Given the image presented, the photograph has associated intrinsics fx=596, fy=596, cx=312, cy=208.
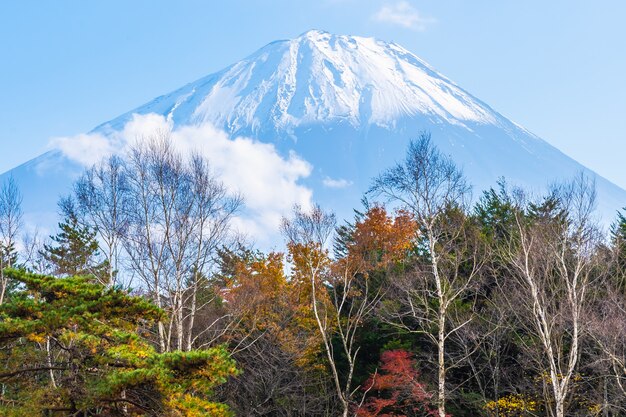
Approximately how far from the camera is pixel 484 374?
18.5 m

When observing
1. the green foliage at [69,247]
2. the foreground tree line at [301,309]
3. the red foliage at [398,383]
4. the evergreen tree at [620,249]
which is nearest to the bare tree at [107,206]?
the foreground tree line at [301,309]

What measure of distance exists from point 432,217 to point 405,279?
2.03 metres

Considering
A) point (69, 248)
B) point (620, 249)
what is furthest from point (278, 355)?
point (69, 248)

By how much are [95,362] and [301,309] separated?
1171 cm

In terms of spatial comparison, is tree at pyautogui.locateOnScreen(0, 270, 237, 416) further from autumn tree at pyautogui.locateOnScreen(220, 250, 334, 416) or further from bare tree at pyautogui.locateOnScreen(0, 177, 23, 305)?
bare tree at pyautogui.locateOnScreen(0, 177, 23, 305)

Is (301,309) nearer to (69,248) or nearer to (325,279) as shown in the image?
(325,279)

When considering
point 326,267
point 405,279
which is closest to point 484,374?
point 405,279

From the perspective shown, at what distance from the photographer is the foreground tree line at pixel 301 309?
25.8 ft

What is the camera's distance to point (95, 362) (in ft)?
26.2

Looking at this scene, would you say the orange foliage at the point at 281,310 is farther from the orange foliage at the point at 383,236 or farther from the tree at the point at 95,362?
the tree at the point at 95,362

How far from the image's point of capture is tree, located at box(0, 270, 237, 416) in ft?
24.2

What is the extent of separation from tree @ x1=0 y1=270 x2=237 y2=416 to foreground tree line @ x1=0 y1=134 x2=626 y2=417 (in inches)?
1.2

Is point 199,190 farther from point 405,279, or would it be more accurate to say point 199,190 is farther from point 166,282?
point 405,279

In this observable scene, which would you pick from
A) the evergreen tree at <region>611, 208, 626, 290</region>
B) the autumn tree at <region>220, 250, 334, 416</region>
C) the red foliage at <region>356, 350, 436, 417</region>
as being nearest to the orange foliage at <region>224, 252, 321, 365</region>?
the autumn tree at <region>220, 250, 334, 416</region>
